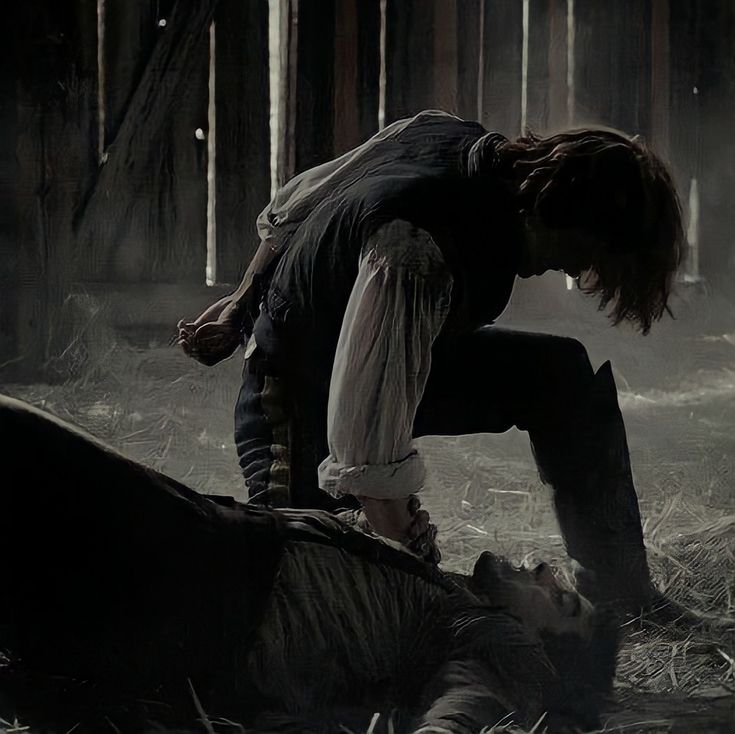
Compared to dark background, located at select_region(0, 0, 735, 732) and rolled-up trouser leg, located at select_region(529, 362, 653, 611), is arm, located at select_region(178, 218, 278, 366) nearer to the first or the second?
dark background, located at select_region(0, 0, 735, 732)

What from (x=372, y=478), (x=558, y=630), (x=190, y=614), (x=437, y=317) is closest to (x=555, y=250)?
(x=437, y=317)

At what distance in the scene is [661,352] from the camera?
180 centimetres

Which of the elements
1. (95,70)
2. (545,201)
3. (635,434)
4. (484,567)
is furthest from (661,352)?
(95,70)

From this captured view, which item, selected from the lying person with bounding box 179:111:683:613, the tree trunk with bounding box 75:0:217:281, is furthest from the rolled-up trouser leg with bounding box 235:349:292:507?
the tree trunk with bounding box 75:0:217:281

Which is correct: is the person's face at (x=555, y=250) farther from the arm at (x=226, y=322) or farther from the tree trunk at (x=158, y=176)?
the tree trunk at (x=158, y=176)

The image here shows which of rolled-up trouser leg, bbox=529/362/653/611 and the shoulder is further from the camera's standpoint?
rolled-up trouser leg, bbox=529/362/653/611

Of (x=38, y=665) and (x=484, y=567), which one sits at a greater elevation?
(x=484, y=567)

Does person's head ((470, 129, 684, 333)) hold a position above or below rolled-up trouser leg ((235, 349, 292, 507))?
above

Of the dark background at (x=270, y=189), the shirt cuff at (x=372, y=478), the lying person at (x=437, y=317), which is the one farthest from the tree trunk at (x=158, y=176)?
the shirt cuff at (x=372, y=478)

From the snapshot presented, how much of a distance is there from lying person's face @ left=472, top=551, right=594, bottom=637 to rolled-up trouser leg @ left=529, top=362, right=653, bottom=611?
1.7 inches

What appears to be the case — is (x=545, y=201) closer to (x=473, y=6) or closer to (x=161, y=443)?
(x=473, y=6)

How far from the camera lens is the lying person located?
66.7 inches

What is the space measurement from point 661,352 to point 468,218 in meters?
0.39

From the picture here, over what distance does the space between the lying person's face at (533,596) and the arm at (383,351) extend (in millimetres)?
229
